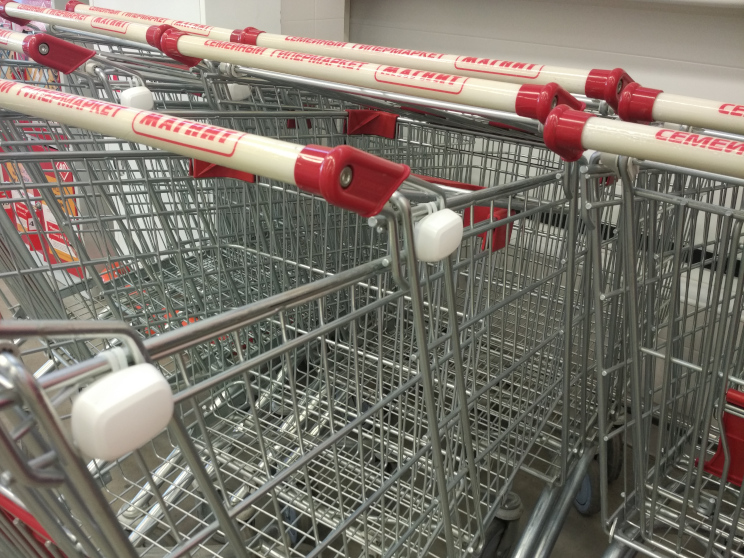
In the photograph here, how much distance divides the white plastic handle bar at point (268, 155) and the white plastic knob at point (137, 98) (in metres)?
0.37

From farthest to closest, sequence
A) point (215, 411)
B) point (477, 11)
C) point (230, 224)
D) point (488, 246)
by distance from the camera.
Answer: point (477, 11), point (230, 224), point (215, 411), point (488, 246)

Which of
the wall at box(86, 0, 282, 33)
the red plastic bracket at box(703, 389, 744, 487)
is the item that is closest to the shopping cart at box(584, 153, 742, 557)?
the red plastic bracket at box(703, 389, 744, 487)

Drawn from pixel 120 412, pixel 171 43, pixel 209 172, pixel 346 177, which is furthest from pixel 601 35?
pixel 120 412

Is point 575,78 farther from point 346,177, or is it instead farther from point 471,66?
point 346,177

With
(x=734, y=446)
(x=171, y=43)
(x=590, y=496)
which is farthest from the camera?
(x=590, y=496)

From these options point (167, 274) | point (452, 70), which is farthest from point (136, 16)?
point (452, 70)

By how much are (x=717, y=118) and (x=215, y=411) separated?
3.42 feet

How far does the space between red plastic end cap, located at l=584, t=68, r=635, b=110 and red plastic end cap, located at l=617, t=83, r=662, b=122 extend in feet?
0.14

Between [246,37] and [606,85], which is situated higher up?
[246,37]

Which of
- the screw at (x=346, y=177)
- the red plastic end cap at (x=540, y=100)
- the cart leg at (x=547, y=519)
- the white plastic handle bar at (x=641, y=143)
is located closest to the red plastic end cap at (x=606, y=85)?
the red plastic end cap at (x=540, y=100)

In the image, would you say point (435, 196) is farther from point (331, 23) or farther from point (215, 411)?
point (331, 23)

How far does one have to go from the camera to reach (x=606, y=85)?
3.06 feet

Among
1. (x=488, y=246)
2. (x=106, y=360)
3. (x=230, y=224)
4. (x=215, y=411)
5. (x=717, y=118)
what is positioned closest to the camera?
(x=106, y=360)

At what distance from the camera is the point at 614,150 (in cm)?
69
